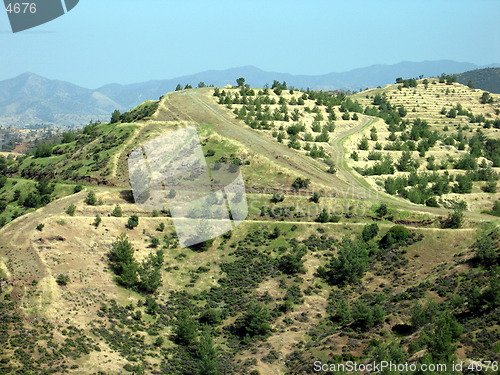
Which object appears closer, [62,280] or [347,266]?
[62,280]

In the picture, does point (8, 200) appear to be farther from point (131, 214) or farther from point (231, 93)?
point (231, 93)

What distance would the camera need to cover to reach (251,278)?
74688 mm

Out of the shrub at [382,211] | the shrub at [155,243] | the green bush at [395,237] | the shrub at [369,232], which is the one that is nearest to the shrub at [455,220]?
the green bush at [395,237]

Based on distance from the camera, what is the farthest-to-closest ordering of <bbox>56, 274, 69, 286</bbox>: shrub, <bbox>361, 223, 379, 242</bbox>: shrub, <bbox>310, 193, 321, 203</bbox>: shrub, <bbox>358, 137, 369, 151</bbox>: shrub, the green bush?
Answer: <bbox>358, 137, 369, 151</bbox>: shrub, <bbox>310, 193, 321, 203</bbox>: shrub, <bbox>361, 223, 379, 242</bbox>: shrub, the green bush, <bbox>56, 274, 69, 286</bbox>: shrub

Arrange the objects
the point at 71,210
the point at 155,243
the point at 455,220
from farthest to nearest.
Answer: the point at 71,210, the point at 155,243, the point at 455,220

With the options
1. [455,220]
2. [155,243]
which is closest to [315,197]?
[455,220]

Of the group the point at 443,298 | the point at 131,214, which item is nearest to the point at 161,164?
the point at 131,214

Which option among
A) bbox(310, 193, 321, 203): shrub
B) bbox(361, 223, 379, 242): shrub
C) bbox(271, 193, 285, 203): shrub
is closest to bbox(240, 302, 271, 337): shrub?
bbox(361, 223, 379, 242): shrub

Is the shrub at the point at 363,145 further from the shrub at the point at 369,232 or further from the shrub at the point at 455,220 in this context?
the shrub at the point at 369,232

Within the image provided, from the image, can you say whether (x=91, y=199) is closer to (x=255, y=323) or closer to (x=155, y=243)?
(x=155, y=243)

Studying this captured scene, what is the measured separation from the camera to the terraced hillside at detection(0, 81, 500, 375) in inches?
2154

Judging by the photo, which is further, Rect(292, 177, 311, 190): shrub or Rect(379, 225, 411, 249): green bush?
Rect(292, 177, 311, 190): shrub

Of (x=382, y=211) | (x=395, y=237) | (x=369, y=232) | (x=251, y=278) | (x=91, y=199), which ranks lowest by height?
(x=251, y=278)

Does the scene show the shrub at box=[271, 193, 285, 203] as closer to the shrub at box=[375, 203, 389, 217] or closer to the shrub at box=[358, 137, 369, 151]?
the shrub at box=[375, 203, 389, 217]
